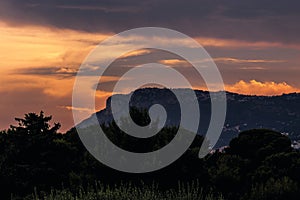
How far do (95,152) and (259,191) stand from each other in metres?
12.6

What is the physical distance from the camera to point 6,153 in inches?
1903

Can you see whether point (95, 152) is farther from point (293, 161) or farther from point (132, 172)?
point (293, 161)

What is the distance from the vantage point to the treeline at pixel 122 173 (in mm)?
42594

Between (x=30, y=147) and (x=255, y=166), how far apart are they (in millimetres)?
18301

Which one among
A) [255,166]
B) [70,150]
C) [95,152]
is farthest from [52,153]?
[255,166]

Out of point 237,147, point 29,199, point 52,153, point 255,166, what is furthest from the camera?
point 237,147

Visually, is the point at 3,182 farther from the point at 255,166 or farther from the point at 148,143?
the point at 255,166

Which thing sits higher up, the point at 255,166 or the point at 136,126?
the point at 136,126

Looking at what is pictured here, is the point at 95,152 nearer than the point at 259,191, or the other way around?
the point at 259,191

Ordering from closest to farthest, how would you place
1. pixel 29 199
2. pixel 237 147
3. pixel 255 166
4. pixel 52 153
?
pixel 29 199, pixel 52 153, pixel 255 166, pixel 237 147

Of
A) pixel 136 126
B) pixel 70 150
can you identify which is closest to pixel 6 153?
pixel 70 150

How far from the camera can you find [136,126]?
4519 centimetres

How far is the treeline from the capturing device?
42594 mm

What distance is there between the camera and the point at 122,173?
140 ft
